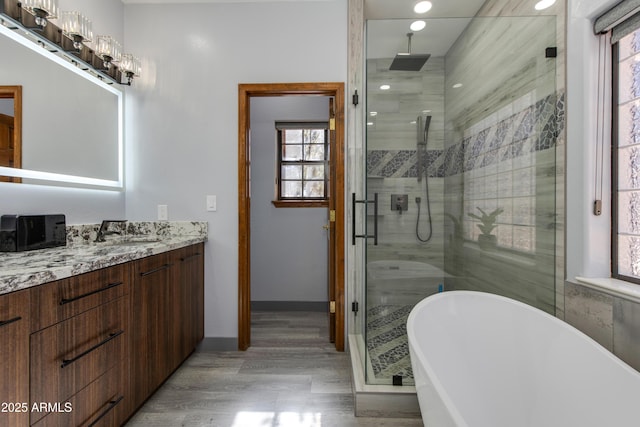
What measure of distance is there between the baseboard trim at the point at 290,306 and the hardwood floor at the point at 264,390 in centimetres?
77

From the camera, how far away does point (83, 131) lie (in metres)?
2.18

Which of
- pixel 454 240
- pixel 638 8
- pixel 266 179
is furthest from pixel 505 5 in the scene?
pixel 266 179

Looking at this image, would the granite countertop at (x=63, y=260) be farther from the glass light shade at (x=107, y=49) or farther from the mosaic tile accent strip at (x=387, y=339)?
the mosaic tile accent strip at (x=387, y=339)

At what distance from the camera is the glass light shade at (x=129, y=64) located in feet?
7.82

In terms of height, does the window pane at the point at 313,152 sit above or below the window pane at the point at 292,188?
above

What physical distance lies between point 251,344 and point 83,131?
2002 millimetres

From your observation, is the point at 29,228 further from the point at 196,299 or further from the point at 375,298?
the point at 375,298

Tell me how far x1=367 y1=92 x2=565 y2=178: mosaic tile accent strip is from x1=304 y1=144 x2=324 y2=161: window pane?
1.72 metres

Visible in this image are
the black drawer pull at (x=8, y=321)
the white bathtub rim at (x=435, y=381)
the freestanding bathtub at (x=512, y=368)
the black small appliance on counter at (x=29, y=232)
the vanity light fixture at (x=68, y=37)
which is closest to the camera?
the white bathtub rim at (x=435, y=381)

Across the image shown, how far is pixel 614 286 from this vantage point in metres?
1.26

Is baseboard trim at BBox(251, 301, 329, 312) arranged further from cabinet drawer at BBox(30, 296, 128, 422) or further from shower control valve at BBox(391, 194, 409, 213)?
cabinet drawer at BBox(30, 296, 128, 422)

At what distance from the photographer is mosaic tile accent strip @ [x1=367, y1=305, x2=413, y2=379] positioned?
1.84 m

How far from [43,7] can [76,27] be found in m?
0.26

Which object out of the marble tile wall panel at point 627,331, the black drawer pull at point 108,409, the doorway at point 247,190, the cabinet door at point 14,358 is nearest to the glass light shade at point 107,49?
the doorway at point 247,190
